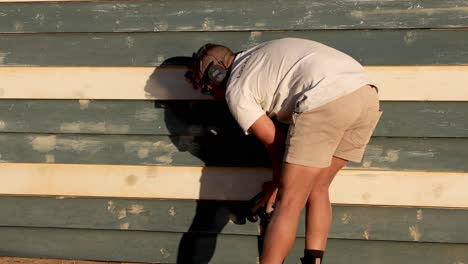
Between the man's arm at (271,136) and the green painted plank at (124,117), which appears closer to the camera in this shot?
the man's arm at (271,136)

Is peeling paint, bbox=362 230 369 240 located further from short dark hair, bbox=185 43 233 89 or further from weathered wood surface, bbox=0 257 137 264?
weathered wood surface, bbox=0 257 137 264

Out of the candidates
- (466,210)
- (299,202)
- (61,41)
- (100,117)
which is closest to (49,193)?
(100,117)

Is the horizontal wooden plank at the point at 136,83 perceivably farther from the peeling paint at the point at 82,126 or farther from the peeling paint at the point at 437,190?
the peeling paint at the point at 437,190

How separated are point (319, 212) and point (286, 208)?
1.14 feet

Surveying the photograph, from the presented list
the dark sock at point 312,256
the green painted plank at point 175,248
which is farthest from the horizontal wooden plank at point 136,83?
the dark sock at point 312,256

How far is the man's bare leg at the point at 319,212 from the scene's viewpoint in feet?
10.9

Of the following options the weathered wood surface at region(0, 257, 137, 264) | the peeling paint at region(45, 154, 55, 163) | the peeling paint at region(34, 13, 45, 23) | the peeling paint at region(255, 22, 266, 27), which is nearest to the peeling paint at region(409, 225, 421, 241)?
the peeling paint at region(255, 22, 266, 27)

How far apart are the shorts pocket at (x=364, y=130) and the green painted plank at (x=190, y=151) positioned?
1.50ft

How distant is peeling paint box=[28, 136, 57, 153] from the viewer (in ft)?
12.9

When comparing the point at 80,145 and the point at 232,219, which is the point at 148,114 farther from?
the point at 232,219

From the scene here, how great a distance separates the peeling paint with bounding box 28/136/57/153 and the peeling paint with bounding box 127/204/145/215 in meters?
0.54

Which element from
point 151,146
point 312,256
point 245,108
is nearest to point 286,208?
point 312,256

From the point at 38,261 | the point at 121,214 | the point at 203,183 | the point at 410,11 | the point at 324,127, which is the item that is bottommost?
the point at 38,261

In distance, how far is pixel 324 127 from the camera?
297 cm
